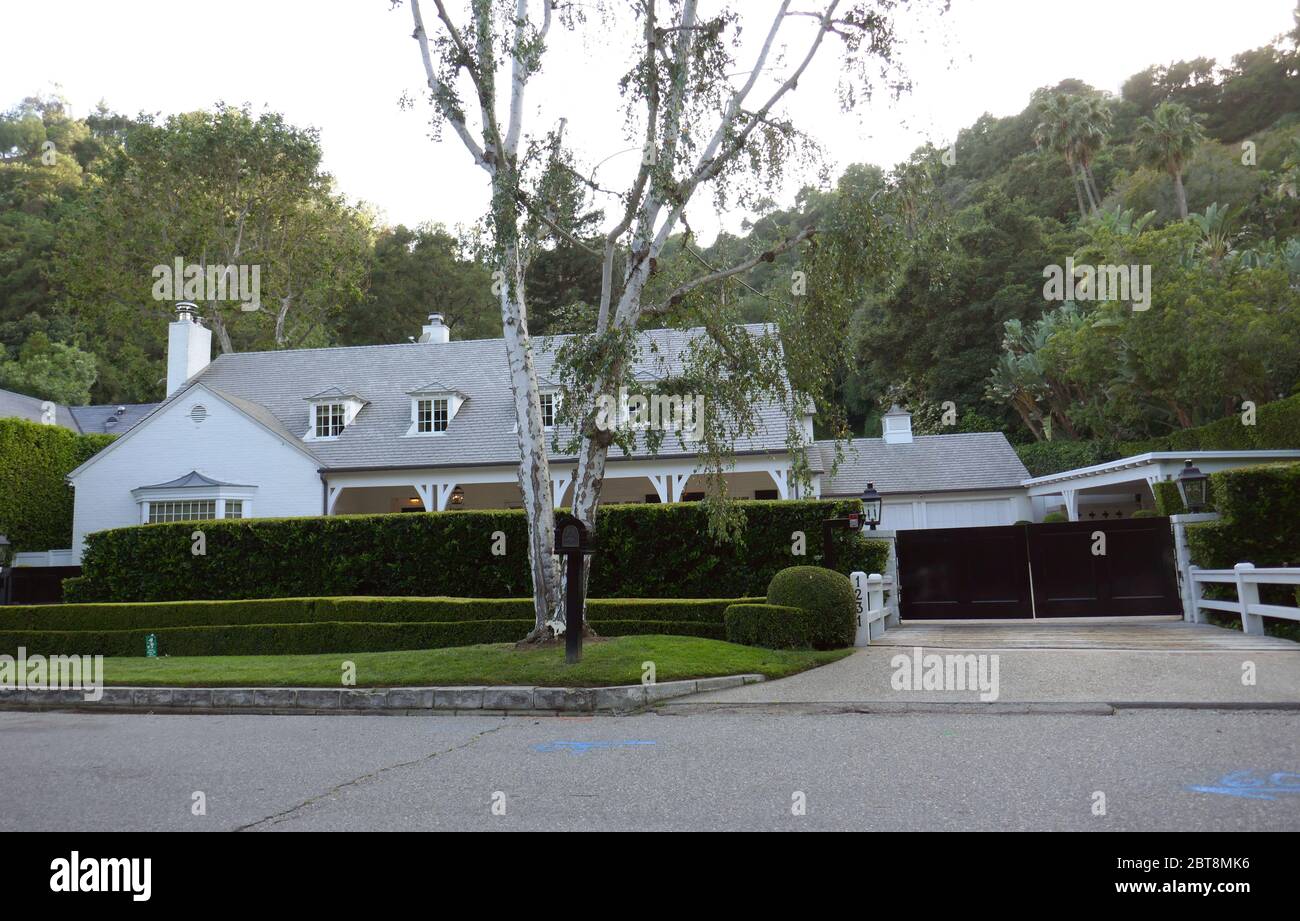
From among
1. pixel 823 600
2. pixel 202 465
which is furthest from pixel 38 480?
pixel 823 600

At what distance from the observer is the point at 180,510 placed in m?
26.4

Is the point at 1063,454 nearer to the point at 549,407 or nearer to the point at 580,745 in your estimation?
the point at 549,407

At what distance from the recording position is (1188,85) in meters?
58.5

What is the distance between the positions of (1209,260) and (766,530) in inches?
989

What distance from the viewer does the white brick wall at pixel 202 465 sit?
26.8 m

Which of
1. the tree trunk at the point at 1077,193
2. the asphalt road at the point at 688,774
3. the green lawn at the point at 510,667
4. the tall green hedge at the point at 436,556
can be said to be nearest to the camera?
the asphalt road at the point at 688,774

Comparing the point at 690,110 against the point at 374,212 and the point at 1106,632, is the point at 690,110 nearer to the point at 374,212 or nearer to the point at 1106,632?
the point at 1106,632

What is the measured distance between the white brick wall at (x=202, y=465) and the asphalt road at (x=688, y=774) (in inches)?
710

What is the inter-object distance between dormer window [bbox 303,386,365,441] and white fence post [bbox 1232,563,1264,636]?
23.9 m

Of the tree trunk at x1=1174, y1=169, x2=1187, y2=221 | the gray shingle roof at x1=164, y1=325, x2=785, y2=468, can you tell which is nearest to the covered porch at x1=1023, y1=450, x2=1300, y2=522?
the gray shingle roof at x1=164, y1=325, x2=785, y2=468

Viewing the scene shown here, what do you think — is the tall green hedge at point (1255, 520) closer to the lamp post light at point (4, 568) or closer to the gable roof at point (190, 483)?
the gable roof at point (190, 483)

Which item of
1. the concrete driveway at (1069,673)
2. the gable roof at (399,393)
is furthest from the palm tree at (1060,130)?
the concrete driveway at (1069,673)

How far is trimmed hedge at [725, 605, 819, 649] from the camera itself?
13.9m

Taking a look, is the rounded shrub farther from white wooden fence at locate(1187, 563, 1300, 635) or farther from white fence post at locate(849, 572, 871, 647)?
white wooden fence at locate(1187, 563, 1300, 635)
